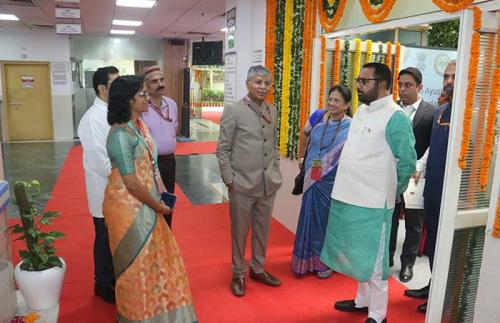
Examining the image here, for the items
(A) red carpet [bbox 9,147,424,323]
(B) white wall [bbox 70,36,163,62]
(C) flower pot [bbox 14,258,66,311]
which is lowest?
(A) red carpet [bbox 9,147,424,323]

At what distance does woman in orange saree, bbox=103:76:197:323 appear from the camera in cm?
210

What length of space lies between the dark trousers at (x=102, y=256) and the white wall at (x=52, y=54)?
9.23m

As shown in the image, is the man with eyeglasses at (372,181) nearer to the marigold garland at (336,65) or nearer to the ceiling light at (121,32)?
the marigold garland at (336,65)

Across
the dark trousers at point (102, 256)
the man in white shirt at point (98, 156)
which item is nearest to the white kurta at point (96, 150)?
the man in white shirt at point (98, 156)

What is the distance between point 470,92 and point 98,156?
215 cm

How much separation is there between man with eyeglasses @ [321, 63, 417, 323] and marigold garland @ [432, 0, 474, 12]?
44 cm

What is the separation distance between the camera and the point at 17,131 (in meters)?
10.9

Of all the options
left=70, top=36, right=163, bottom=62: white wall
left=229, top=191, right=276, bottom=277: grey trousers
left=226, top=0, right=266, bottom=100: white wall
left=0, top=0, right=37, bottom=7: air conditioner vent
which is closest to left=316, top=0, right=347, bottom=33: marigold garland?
left=226, top=0, right=266, bottom=100: white wall

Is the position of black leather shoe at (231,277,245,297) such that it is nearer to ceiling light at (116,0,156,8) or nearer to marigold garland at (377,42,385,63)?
marigold garland at (377,42,385,63)

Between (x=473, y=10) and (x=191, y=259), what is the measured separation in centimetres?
276

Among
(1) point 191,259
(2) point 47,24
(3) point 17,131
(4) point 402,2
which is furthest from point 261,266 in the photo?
(3) point 17,131

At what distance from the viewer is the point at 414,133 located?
3.24 meters

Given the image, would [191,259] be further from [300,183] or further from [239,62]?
[239,62]

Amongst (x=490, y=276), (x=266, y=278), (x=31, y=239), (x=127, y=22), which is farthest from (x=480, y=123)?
(x=127, y=22)
